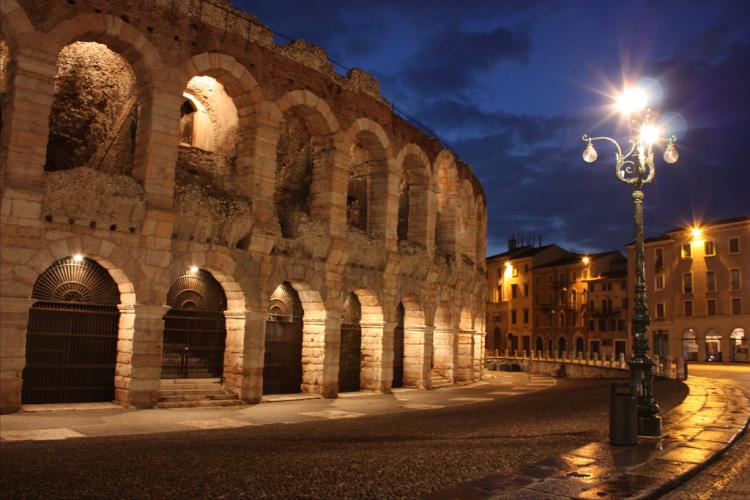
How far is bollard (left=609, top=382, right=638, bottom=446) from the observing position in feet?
34.8

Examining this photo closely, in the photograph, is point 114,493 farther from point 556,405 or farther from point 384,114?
point 384,114

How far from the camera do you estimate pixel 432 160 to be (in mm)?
25672

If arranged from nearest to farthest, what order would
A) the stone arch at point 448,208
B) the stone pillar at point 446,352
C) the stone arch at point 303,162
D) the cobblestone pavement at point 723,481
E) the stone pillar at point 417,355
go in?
the cobblestone pavement at point 723,481, the stone arch at point 303,162, the stone pillar at point 417,355, the stone pillar at point 446,352, the stone arch at point 448,208

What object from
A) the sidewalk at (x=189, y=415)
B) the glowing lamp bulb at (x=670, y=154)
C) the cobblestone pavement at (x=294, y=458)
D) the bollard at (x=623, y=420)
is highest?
the glowing lamp bulb at (x=670, y=154)

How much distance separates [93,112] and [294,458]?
12624 mm

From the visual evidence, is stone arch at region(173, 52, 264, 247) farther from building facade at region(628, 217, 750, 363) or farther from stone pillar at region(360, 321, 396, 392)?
building facade at region(628, 217, 750, 363)

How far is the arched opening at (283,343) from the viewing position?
20109mm

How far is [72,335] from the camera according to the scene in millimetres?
15812

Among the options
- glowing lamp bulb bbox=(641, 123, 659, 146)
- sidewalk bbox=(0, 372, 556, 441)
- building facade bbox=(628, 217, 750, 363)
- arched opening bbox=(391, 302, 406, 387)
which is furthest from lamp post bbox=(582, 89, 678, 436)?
building facade bbox=(628, 217, 750, 363)

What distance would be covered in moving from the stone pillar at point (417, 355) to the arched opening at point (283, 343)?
5332 mm

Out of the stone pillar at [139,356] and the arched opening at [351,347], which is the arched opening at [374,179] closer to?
the arched opening at [351,347]

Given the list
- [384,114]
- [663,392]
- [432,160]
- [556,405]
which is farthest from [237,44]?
[663,392]

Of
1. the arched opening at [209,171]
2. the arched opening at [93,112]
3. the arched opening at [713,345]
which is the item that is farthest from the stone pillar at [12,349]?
the arched opening at [713,345]

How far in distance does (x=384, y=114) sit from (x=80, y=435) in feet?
49.3
